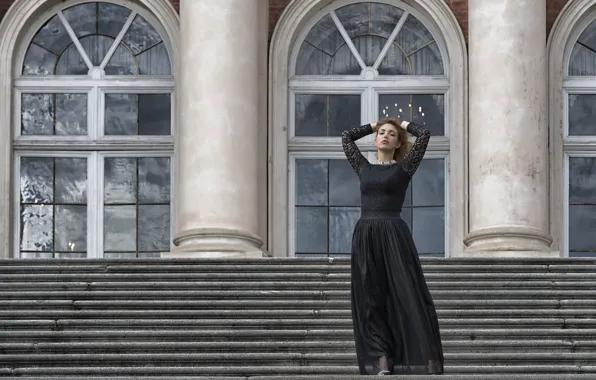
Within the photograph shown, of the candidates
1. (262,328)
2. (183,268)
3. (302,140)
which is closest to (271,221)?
(302,140)

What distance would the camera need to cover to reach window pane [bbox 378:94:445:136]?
22312mm

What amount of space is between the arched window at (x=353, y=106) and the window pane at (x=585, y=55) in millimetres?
1452

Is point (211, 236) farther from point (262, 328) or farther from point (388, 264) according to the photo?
point (388, 264)

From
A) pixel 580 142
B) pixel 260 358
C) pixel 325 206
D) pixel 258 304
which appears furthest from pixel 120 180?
pixel 260 358

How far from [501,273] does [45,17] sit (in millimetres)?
7876

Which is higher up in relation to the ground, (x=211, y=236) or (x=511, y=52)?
(x=511, y=52)

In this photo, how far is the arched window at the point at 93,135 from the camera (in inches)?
874

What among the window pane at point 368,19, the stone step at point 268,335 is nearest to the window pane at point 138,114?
the window pane at point 368,19

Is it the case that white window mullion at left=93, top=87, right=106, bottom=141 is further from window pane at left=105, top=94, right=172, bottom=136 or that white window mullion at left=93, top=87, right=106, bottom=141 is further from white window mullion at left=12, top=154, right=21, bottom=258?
white window mullion at left=12, top=154, right=21, bottom=258

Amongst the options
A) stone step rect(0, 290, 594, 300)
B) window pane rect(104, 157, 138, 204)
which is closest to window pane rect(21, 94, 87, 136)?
window pane rect(104, 157, 138, 204)

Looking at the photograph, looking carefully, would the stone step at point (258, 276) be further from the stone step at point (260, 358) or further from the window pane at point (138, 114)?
the window pane at point (138, 114)

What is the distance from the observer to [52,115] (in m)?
22.5

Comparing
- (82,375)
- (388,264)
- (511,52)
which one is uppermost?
(511,52)

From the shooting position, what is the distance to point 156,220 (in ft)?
72.9
